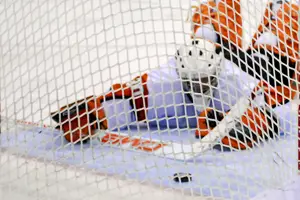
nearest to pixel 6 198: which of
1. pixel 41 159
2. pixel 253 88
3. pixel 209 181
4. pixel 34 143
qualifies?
pixel 41 159

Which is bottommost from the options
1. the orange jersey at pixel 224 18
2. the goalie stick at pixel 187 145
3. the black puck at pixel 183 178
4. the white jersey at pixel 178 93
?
the black puck at pixel 183 178

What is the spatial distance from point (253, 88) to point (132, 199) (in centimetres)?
32

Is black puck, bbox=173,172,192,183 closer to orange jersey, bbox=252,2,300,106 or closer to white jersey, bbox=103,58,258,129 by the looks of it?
white jersey, bbox=103,58,258,129

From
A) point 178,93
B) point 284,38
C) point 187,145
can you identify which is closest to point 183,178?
point 187,145

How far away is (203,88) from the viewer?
0.98m

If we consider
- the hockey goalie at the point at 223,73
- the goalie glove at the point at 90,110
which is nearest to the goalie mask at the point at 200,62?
the hockey goalie at the point at 223,73

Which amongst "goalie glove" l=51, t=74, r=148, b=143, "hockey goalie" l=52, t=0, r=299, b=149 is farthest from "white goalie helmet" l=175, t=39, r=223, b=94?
"goalie glove" l=51, t=74, r=148, b=143

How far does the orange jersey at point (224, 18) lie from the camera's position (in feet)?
2.93

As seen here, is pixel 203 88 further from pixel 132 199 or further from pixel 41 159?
pixel 41 159

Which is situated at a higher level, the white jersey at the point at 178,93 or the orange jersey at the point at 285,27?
the orange jersey at the point at 285,27

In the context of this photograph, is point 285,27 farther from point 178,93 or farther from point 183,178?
point 183,178

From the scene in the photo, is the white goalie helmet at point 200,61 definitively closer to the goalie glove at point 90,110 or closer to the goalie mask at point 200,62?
the goalie mask at point 200,62

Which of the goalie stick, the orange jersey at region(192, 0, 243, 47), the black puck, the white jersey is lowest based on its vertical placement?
the black puck

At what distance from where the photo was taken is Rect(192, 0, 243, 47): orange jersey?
2.93 feet
